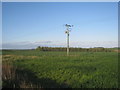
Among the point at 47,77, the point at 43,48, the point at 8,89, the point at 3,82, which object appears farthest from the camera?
the point at 43,48

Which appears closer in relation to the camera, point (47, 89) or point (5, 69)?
point (47, 89)

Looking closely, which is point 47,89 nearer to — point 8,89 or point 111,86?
point 8,89

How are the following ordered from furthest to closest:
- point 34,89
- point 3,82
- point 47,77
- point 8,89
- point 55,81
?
point 47,77 < point 55,81 < point 3,82 < point 8,89 < point 34,89

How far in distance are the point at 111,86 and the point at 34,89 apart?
4.74 m

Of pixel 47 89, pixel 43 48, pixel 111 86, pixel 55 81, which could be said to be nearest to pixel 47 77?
pixel 55 81

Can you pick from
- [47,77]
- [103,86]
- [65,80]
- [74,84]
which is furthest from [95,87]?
[47,77]

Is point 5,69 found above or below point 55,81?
above

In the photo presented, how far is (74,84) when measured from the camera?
9.86 metres

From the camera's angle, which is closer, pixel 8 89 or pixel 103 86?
pixel 8 89

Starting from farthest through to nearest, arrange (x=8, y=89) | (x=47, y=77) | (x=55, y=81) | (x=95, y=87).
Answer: (x=47, y=77) → (x=55, y=81) → (x=95, y=87) → (x=8, y=89)

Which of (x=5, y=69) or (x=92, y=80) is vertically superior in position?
(x=5, y=69)

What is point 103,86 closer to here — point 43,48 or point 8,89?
point 8,89

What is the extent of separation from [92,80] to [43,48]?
68.2 metres

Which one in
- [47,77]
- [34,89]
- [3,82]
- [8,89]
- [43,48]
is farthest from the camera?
[43,48]
